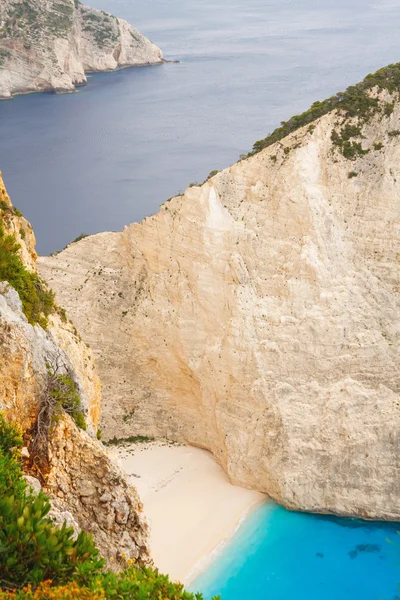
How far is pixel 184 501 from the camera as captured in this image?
21.3 m

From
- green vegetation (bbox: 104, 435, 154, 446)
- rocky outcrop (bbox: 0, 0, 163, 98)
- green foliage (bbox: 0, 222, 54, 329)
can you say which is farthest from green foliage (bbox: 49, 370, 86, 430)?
rocky outcrop (bbox: 0, 0, 163, 98)

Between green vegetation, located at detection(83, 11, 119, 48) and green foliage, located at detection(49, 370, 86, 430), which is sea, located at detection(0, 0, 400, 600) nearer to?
green vegetation, located at detection(83, 11, 119, 48)

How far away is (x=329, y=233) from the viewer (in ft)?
72.5

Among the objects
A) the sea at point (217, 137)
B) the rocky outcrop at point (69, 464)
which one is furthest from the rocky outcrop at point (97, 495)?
the sea at point (217, 137)

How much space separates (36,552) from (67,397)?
4.03 metres

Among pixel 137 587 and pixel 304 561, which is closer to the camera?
pixel 137 587

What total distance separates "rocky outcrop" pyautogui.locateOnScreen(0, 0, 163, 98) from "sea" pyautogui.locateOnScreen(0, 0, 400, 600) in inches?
105

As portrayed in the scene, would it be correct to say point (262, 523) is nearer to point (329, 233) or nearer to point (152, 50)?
point (329, 233)

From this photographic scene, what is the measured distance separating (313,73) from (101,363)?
55621mm

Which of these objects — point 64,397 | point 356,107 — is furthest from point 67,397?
point 356,107

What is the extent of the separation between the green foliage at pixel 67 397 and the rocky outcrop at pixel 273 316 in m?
10.8

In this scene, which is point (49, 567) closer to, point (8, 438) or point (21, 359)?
point (8, 438)

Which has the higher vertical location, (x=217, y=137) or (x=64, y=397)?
(x=64, y=397)

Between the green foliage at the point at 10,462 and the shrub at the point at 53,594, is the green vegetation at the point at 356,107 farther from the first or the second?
the shrub at the point at 53,594
